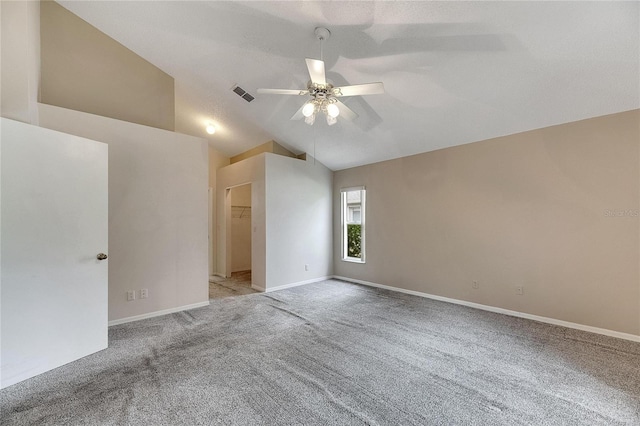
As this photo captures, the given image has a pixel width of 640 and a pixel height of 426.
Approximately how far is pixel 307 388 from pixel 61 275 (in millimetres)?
2512

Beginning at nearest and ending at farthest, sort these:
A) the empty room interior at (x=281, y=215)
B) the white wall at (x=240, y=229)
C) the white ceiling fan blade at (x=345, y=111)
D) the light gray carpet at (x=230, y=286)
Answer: the empty room interior at (x=281, y=215) < the white ceiling fan blade at (x=345, y=111) < the light gray carpet at (x=230, y=286) < the white wall at (x=240, y=229)

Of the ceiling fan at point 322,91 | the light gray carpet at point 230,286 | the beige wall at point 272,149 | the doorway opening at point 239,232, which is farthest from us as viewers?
the doorway opening at point 239,232

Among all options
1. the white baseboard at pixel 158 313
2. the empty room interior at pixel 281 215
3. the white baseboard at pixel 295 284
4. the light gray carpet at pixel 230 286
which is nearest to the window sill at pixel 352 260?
the white baseboard at pixel 295 284

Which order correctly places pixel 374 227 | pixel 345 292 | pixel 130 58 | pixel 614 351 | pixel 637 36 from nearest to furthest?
pixel 637 36
pixel 614 351
pixel 130 58
pixel 345 292
pixel 374 227

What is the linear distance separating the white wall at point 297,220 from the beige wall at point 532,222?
59.6 inches

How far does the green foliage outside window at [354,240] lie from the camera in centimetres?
593

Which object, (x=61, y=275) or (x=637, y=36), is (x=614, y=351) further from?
(x=61, y=275)

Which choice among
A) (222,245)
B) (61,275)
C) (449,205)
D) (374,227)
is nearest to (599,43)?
(449,205)

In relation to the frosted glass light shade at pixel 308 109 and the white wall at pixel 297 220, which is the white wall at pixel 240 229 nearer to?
the white wall at pixel 297 220

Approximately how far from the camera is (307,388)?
2.13 metres

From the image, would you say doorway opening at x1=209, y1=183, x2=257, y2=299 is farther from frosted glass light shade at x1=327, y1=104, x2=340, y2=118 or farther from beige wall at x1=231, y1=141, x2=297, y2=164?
frosted glass light shade at x1=327, y1=104, x2=340, y2=118

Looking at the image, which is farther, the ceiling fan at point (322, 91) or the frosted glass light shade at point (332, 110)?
the frosted glass light shade at point (332, 110)

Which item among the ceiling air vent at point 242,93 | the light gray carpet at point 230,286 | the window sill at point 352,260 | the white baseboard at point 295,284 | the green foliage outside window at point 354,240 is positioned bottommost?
the light gray carpet at point 230,286

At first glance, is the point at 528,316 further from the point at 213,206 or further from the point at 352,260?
the point at 213,206
